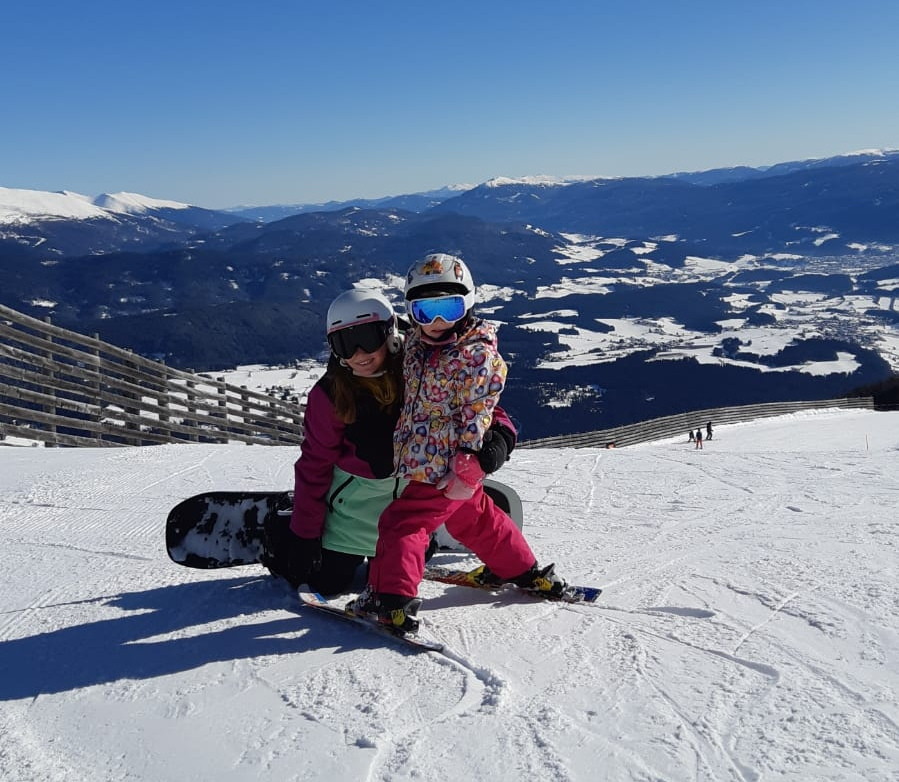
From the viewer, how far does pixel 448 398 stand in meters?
2.56

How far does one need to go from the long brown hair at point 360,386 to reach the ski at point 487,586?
909 millimetres

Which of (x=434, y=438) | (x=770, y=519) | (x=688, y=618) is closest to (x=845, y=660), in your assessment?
(x=688, y=618)

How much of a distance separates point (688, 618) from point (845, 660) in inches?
21.9

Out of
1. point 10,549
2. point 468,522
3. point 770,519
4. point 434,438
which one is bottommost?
point 770,519

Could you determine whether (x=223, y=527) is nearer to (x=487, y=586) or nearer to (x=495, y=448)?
(x=487, y=586)

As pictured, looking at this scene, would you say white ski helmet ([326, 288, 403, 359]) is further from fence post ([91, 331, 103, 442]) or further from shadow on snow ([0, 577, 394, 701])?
fence post ([91, 331, 103, 442])

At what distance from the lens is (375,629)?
2607mm

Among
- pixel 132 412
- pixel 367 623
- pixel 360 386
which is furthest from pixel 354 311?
pixel 132 412

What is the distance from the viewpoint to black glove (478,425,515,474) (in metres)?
2.52

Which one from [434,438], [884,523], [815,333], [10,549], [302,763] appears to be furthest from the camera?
[815,333]

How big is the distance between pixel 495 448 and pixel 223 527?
149 centimetres

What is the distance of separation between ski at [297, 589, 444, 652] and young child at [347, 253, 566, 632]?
0.03m

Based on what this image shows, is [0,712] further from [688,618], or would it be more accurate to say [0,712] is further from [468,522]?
[688,618]

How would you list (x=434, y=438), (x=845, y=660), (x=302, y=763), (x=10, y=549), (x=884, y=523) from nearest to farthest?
(x=302, y=763) < (x=845, y=660) < (x=434, y=438) < (x=10, y=549) < (x=884, y=523)
